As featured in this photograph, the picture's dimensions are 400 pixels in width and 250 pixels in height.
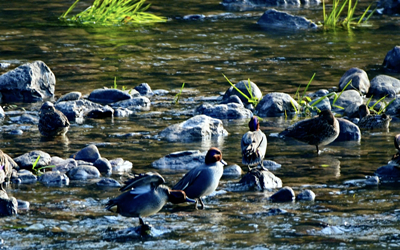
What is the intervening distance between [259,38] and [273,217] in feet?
37.3

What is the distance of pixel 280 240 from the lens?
521 cm

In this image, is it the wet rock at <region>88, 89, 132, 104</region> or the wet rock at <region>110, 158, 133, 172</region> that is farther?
the wet rock at <region>88, 89, 132, 104</region>

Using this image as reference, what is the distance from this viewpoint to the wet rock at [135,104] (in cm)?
1080

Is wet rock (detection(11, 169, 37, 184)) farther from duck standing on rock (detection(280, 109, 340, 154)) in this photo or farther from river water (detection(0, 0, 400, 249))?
duck standing on rock (detection(280, 109, 340, 154))

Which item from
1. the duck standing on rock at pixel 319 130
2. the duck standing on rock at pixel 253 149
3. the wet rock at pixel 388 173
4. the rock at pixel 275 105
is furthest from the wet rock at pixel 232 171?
the rock at pixel 275 105

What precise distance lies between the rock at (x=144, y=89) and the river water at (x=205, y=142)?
40 cm

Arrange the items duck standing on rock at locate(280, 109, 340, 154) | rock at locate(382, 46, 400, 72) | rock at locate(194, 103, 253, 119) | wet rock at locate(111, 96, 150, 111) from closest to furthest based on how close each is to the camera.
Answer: duck standing on rock at locate(280, 109, 340, 154), rock at locate(194, 103, 253, 119), wet rock at locate(111, 96, 150, 111), rock at locate(382, 46, 400, 72)

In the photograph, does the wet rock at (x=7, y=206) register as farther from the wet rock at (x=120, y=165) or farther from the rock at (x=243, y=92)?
the rock at (x=243, y=92)

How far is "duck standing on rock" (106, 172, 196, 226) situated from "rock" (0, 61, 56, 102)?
6.33 m

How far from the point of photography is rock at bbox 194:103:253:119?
1009cm

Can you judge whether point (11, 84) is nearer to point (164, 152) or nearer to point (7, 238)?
point (164, 152)

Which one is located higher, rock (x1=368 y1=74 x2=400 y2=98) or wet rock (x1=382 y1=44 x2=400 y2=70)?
wet rock (x1=382 y1=44 x2=400 y2=70)

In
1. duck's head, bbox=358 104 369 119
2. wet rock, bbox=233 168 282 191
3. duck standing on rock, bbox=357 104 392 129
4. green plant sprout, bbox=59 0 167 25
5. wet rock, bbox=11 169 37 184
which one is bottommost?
wet rock, bbox=11 169 37 184

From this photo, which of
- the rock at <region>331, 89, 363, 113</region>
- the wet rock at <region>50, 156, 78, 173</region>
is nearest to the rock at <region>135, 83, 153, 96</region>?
the rock at <region>331, 89, 363, 113</region>
